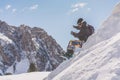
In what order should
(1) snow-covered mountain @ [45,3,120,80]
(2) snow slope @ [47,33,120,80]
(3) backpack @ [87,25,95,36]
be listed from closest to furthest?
1. (2) snow slope @ [47,33,120,80]
2. (1) snow-covered mountain @ [45,3,120,80]
3. (3) backpack @ [87,25,95,36]

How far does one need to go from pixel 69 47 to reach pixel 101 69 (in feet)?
43.0

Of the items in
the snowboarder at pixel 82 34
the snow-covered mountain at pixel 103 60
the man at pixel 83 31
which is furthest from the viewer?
the man at pixel 83 31

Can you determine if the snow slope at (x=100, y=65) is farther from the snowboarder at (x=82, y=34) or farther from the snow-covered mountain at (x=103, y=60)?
the snowboarder at (x=82, y=34)

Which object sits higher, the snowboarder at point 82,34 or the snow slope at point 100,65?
the snowboarder at point 82,34

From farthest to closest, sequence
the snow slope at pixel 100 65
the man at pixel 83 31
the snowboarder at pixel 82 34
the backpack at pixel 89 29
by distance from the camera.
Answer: the backpack at pixel 89 29 < the man at pixel 83 31 < the snowboarder at pixel 82 34 < the snow slope at pixel 100 65

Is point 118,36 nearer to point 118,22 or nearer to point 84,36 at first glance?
point 118,22

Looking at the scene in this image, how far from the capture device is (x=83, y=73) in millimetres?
8867

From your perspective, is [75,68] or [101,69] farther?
[75,68]

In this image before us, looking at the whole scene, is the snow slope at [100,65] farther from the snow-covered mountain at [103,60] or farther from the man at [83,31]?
the man at [83,31]

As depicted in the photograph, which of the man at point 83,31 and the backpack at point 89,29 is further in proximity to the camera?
the backpack at point 89,29

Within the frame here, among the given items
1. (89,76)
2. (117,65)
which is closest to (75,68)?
(89,76)

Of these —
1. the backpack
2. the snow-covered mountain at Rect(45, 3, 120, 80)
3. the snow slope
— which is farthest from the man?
the snow slope

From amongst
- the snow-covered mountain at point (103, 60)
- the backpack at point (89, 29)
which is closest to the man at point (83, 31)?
the backpack at point (89, 29)

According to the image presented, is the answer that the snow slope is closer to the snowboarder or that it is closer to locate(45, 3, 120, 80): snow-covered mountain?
locate(45, 3, 120, 80): snow-covered mountain
